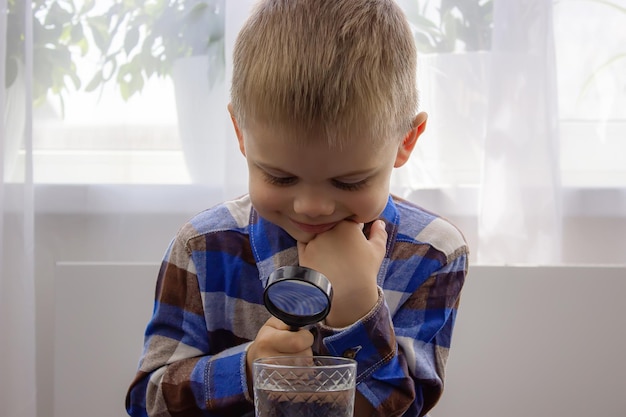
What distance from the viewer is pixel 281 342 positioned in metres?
0.80

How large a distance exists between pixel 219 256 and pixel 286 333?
31 cm

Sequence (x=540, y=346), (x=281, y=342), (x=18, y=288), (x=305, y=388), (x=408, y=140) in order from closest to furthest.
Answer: (x=305, y=388)
(x=281, y=342)
(x=408, y=140)
(x=540, y=346)
(x=18, y=288)

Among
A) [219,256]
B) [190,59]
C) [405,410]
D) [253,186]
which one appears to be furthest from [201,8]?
[405,410]

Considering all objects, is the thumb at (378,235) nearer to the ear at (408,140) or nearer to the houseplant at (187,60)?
the ear at (408,140)

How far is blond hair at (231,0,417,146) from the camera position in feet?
2.80

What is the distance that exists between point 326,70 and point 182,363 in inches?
16.0

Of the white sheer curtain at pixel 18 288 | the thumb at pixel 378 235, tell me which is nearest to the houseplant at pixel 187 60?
the white sheer curtain at pixel 18 288

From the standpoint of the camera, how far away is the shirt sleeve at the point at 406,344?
897 millimetres

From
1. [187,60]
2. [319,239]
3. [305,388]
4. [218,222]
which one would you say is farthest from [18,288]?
[305,388]

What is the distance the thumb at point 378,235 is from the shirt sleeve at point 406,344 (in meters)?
0.09

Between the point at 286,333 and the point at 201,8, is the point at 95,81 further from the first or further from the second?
the point at 286,333

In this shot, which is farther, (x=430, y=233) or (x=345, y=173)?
(x=430, y=233)

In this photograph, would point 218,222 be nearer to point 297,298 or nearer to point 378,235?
point 378,235

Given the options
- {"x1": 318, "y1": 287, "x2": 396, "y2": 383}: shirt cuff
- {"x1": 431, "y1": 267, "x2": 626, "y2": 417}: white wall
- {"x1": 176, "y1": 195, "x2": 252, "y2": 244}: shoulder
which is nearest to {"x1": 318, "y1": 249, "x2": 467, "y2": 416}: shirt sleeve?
{"x1": 318, "y1": 287, "x2": 396, "y2": 383}: shirt cuff
